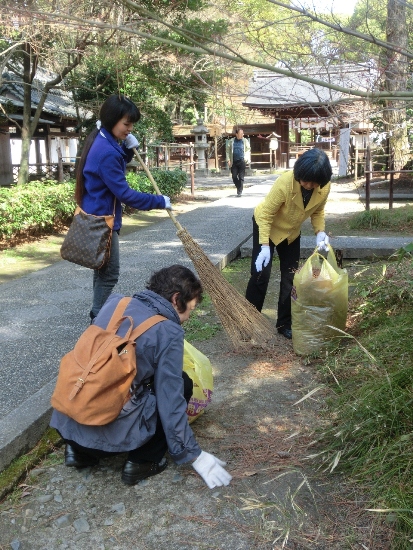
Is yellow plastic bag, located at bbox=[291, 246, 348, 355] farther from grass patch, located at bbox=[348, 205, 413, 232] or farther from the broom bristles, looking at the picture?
grass patch, located at bbox=[348, 205, 413, 232]

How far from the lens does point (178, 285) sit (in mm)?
2246

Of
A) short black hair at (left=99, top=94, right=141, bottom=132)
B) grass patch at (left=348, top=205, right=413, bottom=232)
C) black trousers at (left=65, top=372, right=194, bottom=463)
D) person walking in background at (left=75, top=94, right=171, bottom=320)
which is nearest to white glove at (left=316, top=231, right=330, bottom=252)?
person walking in background at (left=75, top=94, right=171, bottom=320)

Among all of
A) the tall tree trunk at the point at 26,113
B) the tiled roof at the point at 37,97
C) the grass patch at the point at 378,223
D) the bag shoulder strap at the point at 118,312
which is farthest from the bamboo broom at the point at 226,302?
the tiled roof at the point at 37,97

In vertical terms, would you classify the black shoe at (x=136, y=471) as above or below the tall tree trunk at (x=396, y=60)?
below

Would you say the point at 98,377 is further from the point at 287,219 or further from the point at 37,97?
the point at 37,97

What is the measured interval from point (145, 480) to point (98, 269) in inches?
54.1

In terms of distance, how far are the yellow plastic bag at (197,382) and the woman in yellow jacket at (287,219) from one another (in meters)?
1.07

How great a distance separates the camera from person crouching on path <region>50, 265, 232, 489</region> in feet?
6.86

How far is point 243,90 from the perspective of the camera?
8.94 feet

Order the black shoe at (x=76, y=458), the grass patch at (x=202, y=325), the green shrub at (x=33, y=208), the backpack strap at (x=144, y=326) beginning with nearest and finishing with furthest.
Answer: the backpack strap at (x=144, y=326)
the black shoe at (x=76, y=458)
the grass patch at (x=202, y=325)
the green shrub at (x=33, y=208)

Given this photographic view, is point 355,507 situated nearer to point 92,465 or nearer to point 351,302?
point 92,465

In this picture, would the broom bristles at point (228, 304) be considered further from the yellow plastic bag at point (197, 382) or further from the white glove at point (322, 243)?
the yellow plastic bag at point (197, 382)

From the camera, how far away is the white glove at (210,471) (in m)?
2.17

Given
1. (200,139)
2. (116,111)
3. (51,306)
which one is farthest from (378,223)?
(200,139)
